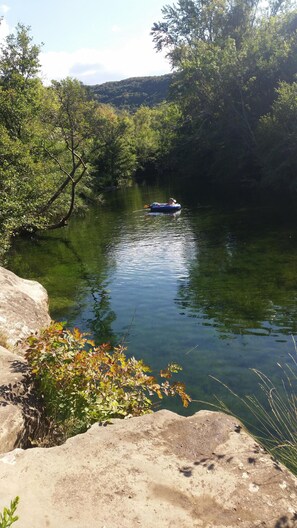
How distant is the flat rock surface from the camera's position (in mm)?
3508

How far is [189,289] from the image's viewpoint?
16188 millimetres

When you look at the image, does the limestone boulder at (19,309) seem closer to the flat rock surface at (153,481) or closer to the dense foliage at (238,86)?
the flat rock surface at (153,481)

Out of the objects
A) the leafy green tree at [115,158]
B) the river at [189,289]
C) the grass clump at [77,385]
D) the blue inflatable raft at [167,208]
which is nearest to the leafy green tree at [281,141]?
the river at [189,289]

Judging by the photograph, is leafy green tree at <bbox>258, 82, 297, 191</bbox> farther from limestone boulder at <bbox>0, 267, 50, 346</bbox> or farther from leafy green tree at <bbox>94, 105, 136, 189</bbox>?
leafy green tree at <bbox>94, 105, 136, 189</bbox>

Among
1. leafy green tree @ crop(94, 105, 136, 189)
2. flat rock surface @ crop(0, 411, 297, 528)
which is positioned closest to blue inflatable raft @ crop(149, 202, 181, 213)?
leafy green tree @ crop(94, 105, 136, 189)

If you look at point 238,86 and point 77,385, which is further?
point 238,86

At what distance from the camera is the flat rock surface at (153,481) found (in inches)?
138

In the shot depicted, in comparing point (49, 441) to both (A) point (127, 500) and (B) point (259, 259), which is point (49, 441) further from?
(B) point (259, 259)

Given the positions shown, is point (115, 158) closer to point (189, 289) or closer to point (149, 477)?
point (189, 289)

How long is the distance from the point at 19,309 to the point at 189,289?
7.18 m

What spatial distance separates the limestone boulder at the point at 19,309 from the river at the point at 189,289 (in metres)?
1.61

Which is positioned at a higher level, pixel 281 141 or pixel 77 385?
pixel 281 141

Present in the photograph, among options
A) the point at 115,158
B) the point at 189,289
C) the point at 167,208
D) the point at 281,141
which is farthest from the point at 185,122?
the point at 189,289

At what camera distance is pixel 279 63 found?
41.1m
